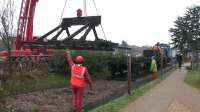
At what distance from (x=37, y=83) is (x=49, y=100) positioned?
5.62 m

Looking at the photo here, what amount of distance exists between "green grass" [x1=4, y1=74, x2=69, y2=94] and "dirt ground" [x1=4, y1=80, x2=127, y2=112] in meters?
0.88

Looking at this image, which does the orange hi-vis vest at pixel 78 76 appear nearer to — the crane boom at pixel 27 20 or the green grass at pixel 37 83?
the green grass at pixel 37 83

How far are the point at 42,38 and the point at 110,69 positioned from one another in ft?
14.2

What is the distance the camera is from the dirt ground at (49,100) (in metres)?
14.5

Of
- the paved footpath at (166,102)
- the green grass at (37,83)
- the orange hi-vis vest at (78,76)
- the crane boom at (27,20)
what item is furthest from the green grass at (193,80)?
the orange hi-vis vest at (78,76)

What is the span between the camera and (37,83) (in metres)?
22.2

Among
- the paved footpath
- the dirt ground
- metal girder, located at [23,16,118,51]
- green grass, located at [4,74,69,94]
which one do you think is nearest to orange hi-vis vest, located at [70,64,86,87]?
the dirt ground

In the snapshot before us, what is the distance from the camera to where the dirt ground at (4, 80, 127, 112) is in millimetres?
14530

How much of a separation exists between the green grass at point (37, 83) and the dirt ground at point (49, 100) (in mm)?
878

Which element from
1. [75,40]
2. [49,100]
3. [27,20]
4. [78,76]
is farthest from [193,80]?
[78,76]

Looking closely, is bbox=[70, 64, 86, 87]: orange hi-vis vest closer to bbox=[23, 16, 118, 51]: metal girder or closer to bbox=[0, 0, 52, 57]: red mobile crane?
bbox=[23, 16, 118, 51]: metal girder

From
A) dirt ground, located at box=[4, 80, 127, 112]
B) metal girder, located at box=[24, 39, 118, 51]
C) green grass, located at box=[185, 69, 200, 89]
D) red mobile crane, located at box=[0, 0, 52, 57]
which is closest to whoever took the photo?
dirt ground, located at box=[4, 80, 127, 112]

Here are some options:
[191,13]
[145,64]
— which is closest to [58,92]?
[145,64]

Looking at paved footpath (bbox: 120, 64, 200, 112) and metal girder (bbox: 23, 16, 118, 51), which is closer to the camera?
paved footpath (bbox: 120, 64, 200, 112)
